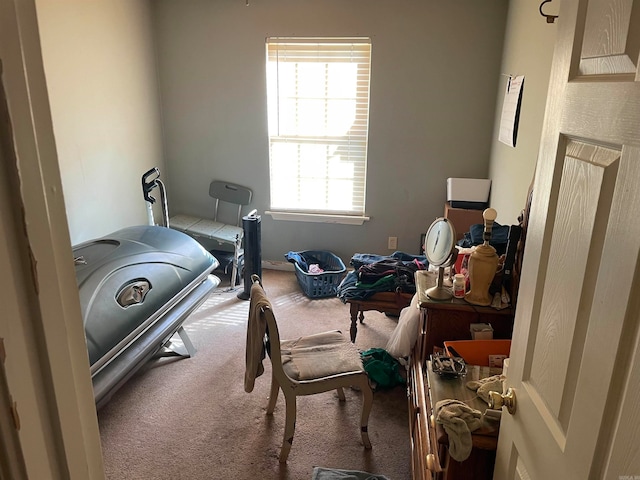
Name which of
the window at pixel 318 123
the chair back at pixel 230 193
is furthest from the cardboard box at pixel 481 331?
the chair back at pixel 230 193

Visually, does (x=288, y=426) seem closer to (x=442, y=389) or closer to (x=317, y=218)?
(x=442, y=389)

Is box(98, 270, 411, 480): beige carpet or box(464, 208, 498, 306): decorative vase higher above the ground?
box(464, 208, 498, 306): decorative vase

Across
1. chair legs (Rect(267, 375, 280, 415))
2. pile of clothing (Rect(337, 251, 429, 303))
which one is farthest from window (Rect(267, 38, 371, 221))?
chair legs (Rect(267, 375, 280, 415))

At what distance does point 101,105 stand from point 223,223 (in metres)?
1.38

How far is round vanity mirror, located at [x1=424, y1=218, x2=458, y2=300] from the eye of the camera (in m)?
1.77

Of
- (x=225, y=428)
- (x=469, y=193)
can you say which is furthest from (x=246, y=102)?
(x=225, y=428)

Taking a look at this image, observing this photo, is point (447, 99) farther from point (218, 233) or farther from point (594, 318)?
point (594, 318)

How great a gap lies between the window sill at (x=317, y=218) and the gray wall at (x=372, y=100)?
0.20ft

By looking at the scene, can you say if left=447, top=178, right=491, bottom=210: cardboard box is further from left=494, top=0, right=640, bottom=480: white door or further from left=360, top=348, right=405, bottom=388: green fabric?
left=494, top=0, right=640, bottom=480: white door

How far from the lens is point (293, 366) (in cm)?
210

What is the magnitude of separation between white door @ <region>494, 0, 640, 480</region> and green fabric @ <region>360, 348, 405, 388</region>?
1.56m

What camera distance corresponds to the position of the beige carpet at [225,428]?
2.06m

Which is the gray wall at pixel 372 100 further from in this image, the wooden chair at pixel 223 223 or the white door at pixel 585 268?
the white door at pixel 585 268

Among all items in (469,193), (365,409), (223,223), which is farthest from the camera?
(223,223)
